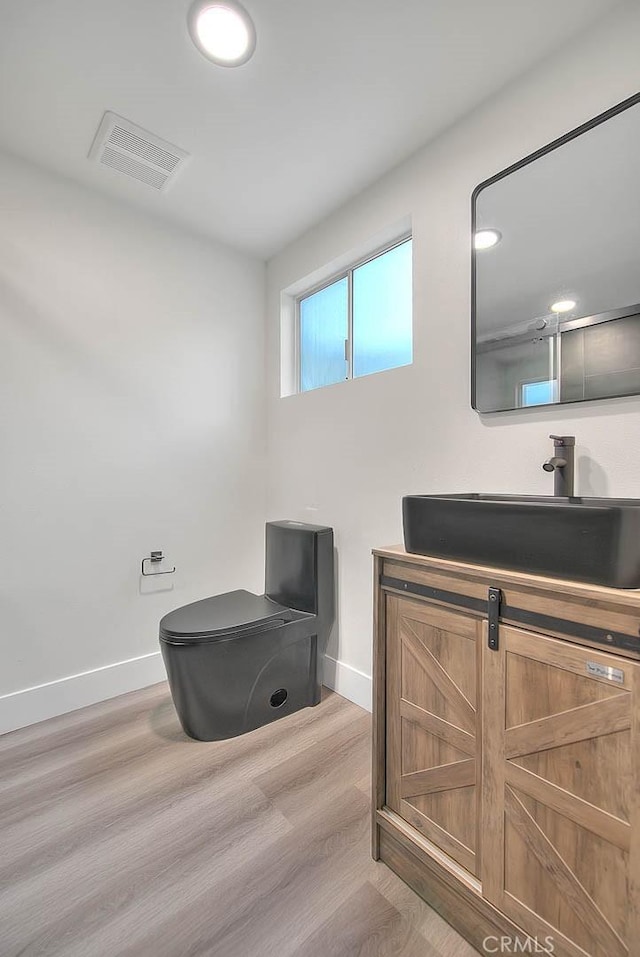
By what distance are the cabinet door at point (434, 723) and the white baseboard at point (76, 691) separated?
1.50 m

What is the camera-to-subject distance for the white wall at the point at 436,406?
123cm

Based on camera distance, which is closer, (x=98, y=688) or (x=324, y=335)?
(x=98, y=688)

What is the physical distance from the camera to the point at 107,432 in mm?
2088

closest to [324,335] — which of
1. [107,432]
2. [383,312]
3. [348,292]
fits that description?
[348,292]

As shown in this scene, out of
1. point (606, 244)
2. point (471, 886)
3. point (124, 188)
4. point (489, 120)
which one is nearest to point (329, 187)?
point (489, 120)

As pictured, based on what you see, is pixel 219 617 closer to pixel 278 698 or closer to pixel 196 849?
pixel 278 698

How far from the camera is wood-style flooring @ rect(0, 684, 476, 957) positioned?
1014 mm

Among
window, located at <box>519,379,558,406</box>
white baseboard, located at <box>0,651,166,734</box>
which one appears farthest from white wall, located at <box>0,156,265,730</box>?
window, located at <box>519,379,558,406</box>

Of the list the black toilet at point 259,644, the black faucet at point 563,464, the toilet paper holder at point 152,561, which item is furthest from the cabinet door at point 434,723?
the toilet paper holder at point 152,561

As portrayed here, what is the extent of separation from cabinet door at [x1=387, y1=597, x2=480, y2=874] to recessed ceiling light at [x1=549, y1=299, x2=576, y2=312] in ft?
3.31

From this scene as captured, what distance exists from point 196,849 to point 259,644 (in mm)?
676

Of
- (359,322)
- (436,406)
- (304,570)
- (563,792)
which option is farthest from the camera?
(359,322)

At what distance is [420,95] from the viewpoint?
149 centimetres

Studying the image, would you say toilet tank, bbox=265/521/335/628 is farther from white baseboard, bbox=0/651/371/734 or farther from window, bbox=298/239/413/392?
window, bbox=298/239/413/392
